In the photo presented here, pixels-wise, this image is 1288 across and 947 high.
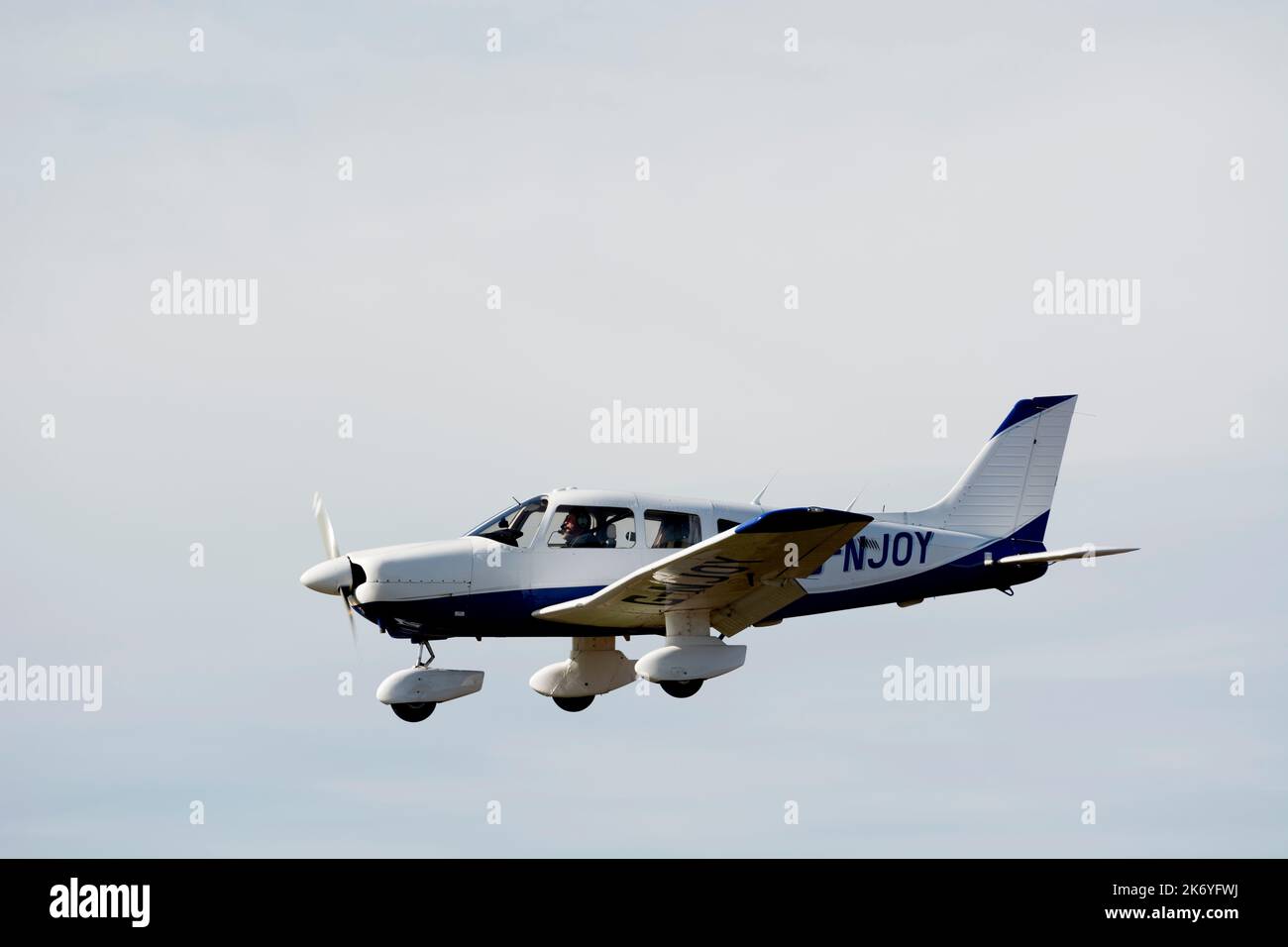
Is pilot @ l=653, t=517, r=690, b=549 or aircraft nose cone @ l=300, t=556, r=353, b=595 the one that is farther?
pilot @ l=653, t=517, r=690, b=549

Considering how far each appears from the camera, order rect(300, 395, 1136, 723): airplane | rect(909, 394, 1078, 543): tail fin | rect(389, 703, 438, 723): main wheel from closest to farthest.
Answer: rect(300, 395, 1136, 723): airplane → rect(389, 703, 438, 723): main wheel → rect(909, 394, 1078, 543): tail fin

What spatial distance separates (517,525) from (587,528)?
90 cm

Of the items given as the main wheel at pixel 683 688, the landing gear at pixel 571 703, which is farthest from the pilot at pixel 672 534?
the landing gear at pixel 571 703

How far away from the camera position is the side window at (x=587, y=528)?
23672mm

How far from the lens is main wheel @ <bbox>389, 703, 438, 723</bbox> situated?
23.4m

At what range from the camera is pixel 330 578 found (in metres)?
23.2

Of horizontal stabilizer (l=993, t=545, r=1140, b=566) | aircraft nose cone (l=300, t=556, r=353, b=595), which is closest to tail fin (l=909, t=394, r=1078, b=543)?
horizontal stabilizer (l=993, t=545, r=1140, b=566)

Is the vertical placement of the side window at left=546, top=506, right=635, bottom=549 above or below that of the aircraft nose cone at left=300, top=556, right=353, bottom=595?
above

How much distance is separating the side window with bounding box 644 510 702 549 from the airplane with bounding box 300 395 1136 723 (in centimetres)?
1

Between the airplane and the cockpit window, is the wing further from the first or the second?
the cockpit window

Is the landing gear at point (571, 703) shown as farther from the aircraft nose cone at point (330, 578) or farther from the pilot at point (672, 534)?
the aircraft nose cone at point (330, 578)

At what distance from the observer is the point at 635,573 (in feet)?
73.3

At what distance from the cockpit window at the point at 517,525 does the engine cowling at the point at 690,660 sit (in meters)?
2.17
